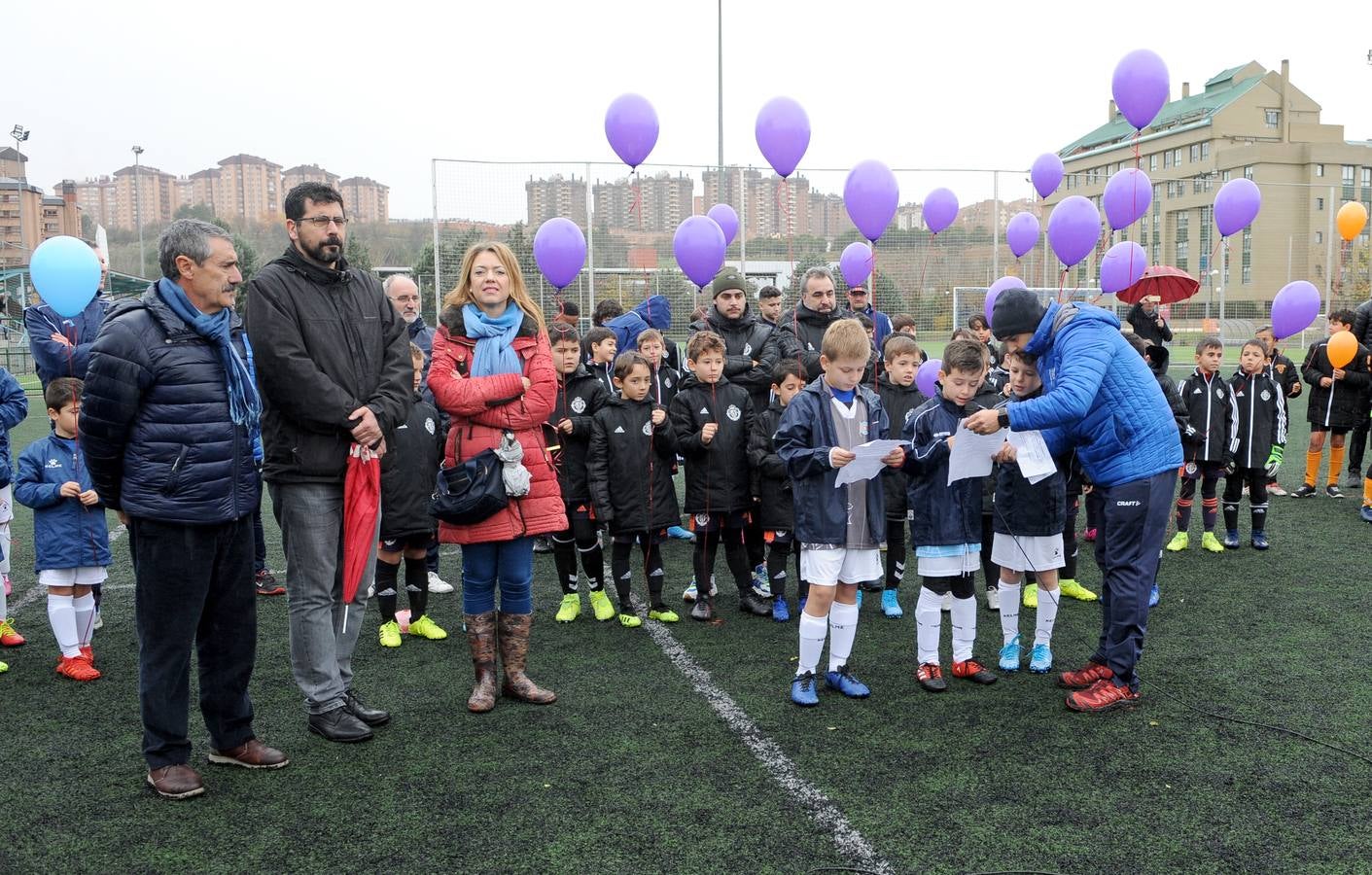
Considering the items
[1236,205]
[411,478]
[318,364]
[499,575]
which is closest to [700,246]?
[411,478]

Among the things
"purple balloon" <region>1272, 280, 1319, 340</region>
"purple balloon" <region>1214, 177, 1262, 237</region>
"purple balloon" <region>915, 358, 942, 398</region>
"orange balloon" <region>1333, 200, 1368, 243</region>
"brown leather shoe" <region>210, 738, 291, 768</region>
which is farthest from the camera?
"orange balloon" <region>1333, 200, 1368, 243</region>

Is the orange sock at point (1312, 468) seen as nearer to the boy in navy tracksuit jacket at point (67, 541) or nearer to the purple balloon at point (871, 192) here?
the purple balloon at point (871, 192)

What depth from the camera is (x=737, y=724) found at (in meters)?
4.11

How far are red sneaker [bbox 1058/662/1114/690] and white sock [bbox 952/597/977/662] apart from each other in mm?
439

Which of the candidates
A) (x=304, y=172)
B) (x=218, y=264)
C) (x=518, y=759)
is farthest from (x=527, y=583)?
(x=304, y=172)

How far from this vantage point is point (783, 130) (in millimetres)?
7723

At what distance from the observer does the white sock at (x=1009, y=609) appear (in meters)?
4.78

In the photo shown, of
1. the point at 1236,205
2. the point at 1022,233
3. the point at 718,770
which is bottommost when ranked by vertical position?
the point at 718,770

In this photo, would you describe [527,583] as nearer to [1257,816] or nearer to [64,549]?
[64,549]

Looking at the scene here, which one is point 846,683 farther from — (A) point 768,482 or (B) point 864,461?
(A) point 768,482

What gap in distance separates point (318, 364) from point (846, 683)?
267 cm

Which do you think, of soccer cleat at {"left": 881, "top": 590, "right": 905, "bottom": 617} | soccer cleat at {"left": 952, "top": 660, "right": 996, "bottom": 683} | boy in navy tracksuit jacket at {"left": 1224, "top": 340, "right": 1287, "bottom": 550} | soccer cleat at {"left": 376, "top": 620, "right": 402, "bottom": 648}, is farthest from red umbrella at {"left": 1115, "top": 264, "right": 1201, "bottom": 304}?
soccer cleat at {"left": 376, "top": 620, "right": 402, "bottom": 648}

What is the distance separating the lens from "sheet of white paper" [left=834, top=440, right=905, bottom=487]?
13.6 ft

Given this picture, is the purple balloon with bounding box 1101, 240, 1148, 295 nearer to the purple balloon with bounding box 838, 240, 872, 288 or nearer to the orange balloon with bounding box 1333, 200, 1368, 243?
the purple balloon with bounding box 838, 240, 872, 288
